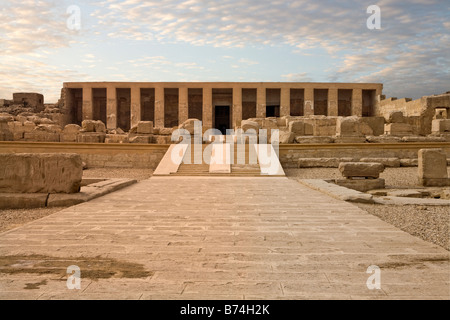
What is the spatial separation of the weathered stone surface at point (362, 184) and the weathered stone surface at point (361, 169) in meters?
0.15

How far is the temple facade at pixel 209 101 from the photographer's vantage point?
26.8 metres

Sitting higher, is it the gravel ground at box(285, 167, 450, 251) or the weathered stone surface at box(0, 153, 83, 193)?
the weathered stone surface at box(0, 153, 83, 193)

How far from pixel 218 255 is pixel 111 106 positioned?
85.9 feet

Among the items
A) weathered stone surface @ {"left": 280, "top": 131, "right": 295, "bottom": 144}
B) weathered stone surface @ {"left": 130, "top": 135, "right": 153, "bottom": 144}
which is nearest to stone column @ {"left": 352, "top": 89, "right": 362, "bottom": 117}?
weathered stone surface @ {"left": 280, "top": 131, "right": 295, "bottom": 144}

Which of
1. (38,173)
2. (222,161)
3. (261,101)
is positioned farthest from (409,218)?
(261,101)

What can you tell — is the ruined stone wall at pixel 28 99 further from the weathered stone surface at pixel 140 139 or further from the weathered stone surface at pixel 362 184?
the weathered stone surface at pixel 362 184

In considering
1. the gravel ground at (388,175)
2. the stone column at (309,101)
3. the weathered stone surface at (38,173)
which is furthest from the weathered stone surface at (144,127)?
the stone column at (309,101)

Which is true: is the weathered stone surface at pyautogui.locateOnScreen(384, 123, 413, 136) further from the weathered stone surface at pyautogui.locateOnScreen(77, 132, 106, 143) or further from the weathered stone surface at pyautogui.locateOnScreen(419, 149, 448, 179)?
the weathered stone surface at pyautogui.locateOnScreen(77, 132, 106, 143)

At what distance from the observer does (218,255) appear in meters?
3.03

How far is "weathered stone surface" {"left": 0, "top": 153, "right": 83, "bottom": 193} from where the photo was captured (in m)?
5.87

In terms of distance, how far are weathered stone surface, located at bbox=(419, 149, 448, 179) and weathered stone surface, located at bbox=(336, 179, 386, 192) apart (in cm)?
129
